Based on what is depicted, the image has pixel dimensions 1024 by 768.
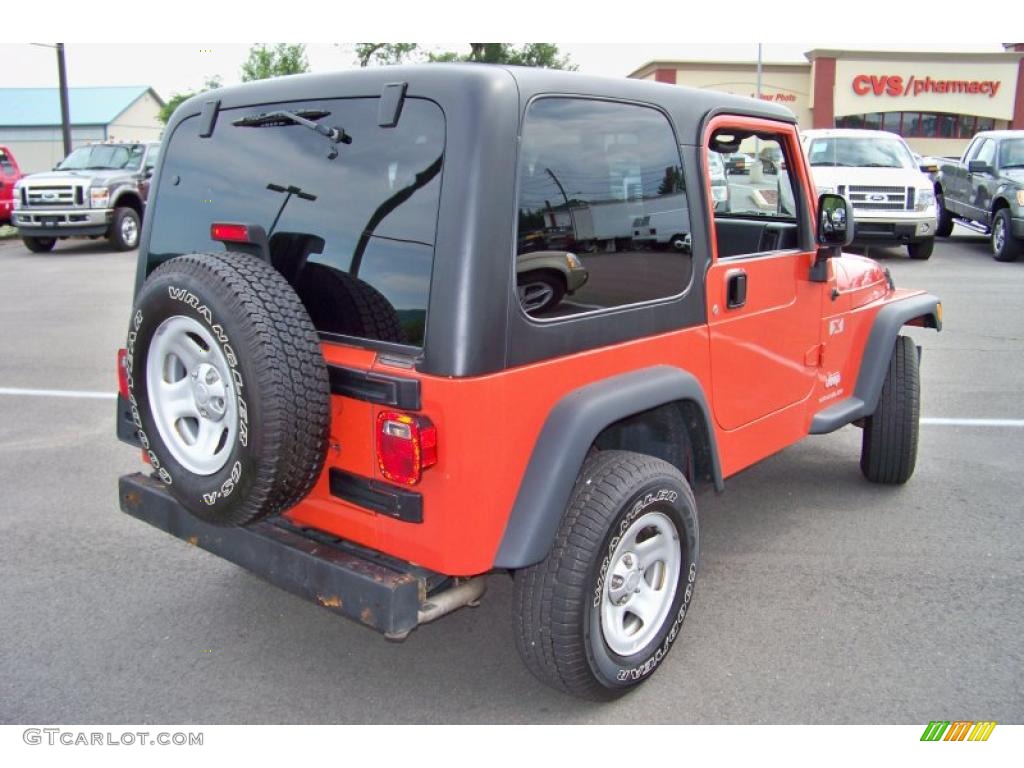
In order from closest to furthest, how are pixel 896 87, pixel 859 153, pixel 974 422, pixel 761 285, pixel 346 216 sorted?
pixel 346 216 → pixel 761 285 → pixel 974 422 → pixel 859 153 → pixel 896 87

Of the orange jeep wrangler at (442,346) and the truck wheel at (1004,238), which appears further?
the truck wheel at (1004,238)

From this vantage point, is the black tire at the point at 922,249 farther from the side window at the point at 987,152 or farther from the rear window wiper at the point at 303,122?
the rear window wiper at the point at 303,122

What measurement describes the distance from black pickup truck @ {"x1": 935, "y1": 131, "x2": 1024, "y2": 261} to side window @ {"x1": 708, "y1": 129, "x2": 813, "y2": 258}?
1143 cm

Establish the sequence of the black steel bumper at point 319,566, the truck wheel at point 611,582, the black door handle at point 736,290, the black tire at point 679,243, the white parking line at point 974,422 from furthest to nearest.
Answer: the white parking line at point 974,422, the black door handle at point 736,290, the black tire at point 679,243, the truck wheel at point 611,582, the black steel bumper at point 319,566

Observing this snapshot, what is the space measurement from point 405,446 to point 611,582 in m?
0.88

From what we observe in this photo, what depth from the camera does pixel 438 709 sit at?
3057 millimetres

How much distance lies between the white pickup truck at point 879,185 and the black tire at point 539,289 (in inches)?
442

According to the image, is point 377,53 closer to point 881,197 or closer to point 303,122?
point 881,197

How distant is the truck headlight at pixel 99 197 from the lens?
16234 mm

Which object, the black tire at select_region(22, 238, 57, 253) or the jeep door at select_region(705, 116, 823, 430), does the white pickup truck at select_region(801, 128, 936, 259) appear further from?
the black tire at select_region(22, 238, 57, 253)

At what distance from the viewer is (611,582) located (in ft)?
9.89

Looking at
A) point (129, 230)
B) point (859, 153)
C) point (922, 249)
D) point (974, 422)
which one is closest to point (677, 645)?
point (974, 422)

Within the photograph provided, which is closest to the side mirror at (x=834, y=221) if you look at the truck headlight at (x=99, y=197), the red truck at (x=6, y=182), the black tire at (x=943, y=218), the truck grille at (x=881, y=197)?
the truck grille at (x=881, y=197)

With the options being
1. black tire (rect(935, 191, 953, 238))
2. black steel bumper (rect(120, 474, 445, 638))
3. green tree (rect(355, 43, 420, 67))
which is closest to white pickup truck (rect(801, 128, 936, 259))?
black tire (rect(935, 191, 953, 238))
